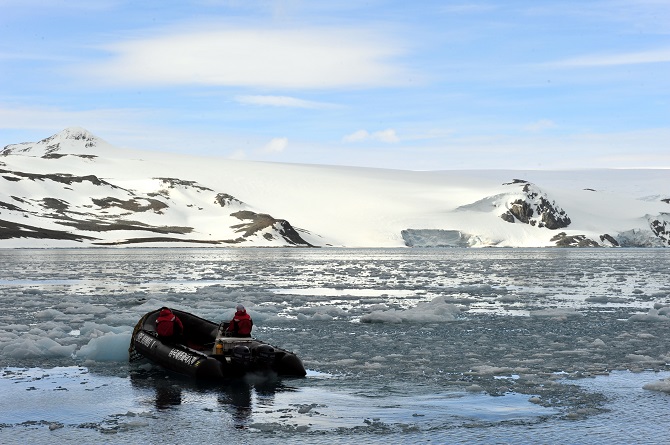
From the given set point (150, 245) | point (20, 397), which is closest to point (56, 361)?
point (20, 397)

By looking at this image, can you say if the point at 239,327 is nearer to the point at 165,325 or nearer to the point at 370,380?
the point at 165,325

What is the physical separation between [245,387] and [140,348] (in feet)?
14.8

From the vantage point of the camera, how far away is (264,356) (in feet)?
67.9

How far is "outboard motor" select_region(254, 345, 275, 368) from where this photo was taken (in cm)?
2066

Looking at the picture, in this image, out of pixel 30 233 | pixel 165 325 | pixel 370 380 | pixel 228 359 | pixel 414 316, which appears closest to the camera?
pixel 370 380

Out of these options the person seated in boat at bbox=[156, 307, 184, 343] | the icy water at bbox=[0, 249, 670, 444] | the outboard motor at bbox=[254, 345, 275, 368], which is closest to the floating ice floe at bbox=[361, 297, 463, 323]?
the icy water at bbox=[0, 249, 670, 444]

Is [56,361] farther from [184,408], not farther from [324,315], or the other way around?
[324,315]

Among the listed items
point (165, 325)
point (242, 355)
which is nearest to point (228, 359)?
point (242, 355)

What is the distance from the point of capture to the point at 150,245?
198 meters

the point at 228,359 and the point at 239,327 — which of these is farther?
the point at 239,327

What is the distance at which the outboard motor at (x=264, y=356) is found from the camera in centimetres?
2066

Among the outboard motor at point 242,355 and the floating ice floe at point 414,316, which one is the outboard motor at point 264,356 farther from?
the floating ice floe at point 414,316

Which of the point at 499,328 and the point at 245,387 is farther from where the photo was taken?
the point at 499,328

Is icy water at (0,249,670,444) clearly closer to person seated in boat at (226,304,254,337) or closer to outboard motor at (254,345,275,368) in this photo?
outboard motor at (254,345,275,368)
